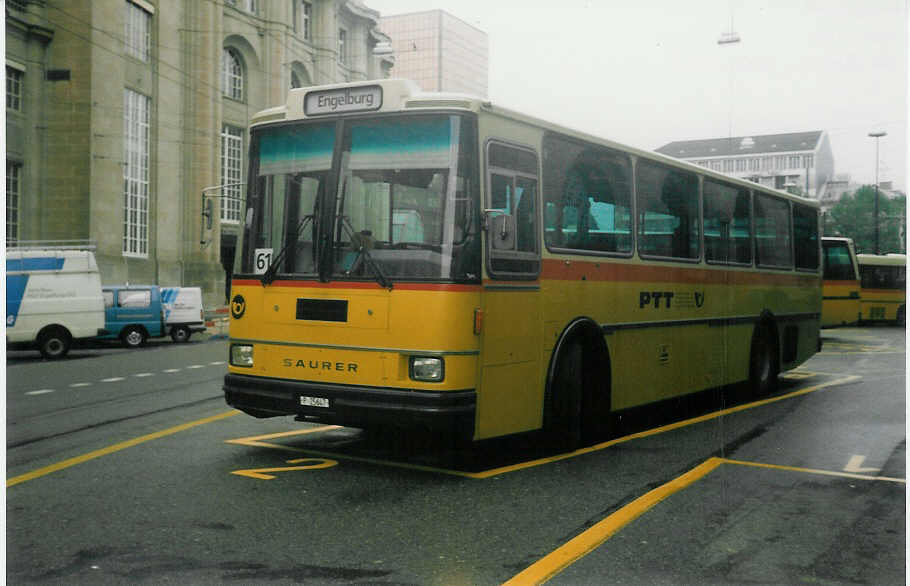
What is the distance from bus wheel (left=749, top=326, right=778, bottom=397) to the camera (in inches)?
509

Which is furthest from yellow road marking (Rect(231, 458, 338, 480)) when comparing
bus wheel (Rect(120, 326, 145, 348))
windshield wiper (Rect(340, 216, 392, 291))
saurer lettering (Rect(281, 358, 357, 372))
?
bus wheel (Rect(120, 326, 145, 348))

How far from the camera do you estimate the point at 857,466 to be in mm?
8086

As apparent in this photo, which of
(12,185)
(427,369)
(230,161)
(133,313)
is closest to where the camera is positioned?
(427,369)

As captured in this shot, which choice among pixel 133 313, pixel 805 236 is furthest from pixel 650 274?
pixel 133 313

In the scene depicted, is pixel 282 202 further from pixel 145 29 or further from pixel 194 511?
pixel 145 29

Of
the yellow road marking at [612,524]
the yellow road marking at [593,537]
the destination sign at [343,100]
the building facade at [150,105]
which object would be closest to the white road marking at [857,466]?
the yellow road marking at [612,524]

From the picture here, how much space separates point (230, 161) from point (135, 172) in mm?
13002

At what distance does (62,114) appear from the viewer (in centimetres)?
1847

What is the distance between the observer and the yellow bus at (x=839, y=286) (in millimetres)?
22688

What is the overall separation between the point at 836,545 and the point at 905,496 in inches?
66.7

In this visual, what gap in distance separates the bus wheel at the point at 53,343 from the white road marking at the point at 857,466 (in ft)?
59.5

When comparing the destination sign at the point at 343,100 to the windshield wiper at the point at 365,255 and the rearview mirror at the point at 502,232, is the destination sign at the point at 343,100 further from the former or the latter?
the rearview mirror at the point at 502,232

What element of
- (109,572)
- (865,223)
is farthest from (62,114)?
(109,572)

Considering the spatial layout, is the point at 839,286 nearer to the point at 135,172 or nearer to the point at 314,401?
the point at 135,172
